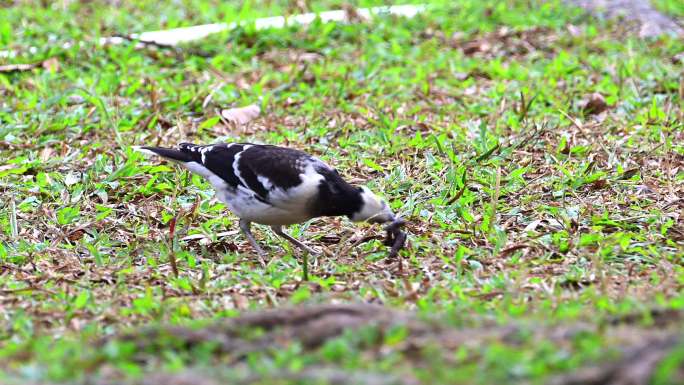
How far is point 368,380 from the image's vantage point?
348 centimetres

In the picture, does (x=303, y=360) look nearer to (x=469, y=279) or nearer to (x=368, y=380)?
(x=368, y=380)

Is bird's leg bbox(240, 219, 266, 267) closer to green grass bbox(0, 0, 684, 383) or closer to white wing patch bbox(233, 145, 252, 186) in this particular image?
green grass bbox(0, 0, 684, 383)

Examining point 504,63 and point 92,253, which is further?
point 504,63

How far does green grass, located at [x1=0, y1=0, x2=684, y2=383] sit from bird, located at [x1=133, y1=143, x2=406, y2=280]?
24 centimetres

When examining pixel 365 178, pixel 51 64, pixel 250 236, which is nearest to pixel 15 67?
pixel 51 64

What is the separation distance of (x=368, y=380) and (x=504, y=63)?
7529 mm

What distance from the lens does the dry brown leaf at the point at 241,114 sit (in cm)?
898

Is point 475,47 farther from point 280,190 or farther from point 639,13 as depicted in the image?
point 280,190

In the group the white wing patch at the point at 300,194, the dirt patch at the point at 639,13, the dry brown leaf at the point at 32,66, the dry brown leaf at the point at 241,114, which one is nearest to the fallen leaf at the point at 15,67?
the dry brown leaf at the point at 32,66

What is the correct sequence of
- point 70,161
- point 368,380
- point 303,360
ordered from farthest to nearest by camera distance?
point 70,161 < point 303,360 < point 368,380

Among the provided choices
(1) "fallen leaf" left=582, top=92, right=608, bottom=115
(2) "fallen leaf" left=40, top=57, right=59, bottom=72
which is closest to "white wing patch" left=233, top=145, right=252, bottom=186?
(1) "fallen leaf" left=582, top=92, right=608, bottom=115

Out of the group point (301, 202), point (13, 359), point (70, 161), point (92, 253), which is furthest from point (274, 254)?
point (13, 359)

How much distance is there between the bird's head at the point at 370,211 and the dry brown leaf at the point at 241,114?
2.81 m

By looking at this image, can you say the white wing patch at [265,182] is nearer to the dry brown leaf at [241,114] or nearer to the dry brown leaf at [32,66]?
the dry brown leaf at [241,114]
